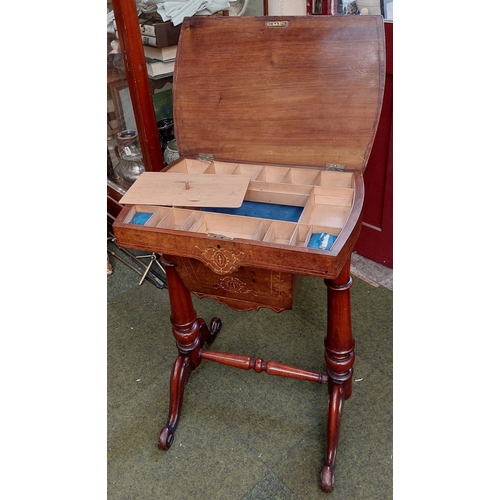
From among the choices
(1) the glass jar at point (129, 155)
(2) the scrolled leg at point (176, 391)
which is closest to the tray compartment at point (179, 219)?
(2) the scrolled leg at point (176, 391)

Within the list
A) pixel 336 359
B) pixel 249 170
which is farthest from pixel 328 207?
pixel 336 359

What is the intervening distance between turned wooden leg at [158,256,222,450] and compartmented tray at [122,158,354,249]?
36 centimetres

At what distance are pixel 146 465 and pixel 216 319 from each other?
749 millimetres

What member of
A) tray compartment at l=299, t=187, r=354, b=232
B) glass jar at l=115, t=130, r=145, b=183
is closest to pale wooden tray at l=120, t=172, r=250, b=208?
tray compartment at l=299, t=187, r=354, b=232

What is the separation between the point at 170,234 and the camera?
1293 mm

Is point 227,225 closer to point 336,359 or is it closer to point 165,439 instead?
point 336,359

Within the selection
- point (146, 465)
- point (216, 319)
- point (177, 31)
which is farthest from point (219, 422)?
point (177, 31)

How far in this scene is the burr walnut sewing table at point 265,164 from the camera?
4.40 ft

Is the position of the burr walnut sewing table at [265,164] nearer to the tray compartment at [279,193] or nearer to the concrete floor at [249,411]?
the tray compartment at [279,193]

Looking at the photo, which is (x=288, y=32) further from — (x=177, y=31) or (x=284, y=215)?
(x=177, y=31)

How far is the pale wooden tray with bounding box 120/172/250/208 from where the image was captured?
1387mm

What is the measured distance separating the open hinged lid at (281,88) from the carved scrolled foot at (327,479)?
1.06m

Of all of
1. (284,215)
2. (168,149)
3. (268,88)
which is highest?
(268,88)

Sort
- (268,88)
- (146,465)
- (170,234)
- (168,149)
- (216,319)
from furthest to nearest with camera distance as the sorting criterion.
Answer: (168,149)
(216,319)
(146,465)
(268,88)
(170,234)
